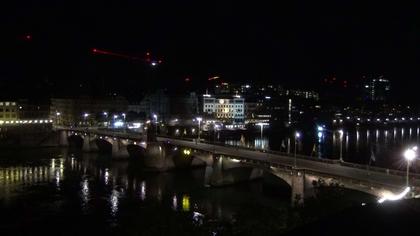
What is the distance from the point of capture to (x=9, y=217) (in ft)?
151

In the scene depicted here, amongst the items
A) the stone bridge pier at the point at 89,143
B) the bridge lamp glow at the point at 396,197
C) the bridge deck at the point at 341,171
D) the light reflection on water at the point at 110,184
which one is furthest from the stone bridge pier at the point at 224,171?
the stone bridge pier at the point at 89,143

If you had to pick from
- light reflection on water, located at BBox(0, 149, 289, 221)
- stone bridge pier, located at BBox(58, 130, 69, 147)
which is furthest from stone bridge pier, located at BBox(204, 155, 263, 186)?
stone bridge pier, located at BBox(58, 130, 69, 147)

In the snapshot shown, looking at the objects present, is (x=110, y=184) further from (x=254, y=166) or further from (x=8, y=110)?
(x=8, y=110)

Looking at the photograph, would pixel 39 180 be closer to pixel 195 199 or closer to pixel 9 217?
pixel 9 217

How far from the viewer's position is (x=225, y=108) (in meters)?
186

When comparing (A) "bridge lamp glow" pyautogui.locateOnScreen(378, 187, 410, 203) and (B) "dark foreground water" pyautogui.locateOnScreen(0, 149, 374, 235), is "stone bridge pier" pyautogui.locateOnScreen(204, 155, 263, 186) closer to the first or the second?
(B) "dark foreground water" pyautogui.locateOnScreen(0, 149, 374, 235)

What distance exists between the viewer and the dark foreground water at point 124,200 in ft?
55.4

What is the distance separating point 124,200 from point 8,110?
92533 mm

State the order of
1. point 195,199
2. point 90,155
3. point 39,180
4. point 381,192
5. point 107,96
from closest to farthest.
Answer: point 381,192 < point 195,199 < point 39,180 < point 90,155 < point 107,96

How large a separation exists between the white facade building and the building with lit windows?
7386cm

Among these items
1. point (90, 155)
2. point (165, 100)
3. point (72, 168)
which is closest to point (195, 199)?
point (72, 168)

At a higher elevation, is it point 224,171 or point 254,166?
point 254,166

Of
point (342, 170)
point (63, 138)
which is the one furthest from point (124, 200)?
point (63, 138)

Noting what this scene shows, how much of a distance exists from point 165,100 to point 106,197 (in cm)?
12330
